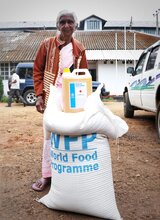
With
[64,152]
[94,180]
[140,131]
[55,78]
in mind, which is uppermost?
[55,78]

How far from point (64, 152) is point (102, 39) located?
25.6m

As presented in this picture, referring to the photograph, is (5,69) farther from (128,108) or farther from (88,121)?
(88,121)

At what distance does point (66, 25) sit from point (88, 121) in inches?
42.0

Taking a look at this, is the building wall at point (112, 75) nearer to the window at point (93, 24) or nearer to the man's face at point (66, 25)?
the window at point (93, 24)

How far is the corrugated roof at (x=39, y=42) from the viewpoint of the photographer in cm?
2418

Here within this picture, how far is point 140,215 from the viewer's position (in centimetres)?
283

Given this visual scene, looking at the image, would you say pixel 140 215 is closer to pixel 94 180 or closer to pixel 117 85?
pixel 94 180

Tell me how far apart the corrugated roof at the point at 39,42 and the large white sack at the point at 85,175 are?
20945mm

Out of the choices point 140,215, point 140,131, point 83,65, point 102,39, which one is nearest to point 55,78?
point 83,65

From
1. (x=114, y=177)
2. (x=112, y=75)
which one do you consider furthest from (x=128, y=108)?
(x=112, y=75)

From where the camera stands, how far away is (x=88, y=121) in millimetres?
2527

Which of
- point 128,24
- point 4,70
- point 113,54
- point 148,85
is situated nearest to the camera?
point 148,85

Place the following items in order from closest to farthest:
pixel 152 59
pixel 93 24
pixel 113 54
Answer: pixel 152 59 < pixel 113 54 < pixel 93 24

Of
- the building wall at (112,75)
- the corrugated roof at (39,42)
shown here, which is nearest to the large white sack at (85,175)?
the building wall at (112,75)
